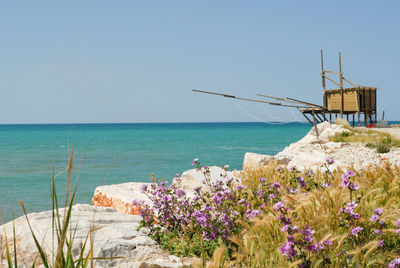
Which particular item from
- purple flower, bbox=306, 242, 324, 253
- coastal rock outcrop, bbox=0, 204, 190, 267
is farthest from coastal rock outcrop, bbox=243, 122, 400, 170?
purple flower, bbox=306, 242, 324, 253

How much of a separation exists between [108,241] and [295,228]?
206 centimetres

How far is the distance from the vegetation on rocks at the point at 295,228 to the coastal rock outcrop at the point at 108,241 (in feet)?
0.78

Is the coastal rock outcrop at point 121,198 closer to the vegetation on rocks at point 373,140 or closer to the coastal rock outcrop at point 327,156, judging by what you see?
the coastal rock outcrop at point 327,156

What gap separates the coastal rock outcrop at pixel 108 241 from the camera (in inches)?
156

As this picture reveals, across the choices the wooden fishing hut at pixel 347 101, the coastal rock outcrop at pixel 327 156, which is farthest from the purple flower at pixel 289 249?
the wooden fishing hut at pixel 347 101

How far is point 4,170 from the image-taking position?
20.5 metres

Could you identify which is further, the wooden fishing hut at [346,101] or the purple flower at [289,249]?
the wooden fishing hut at [346,101]

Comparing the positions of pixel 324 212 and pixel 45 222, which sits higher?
pixel 324 212

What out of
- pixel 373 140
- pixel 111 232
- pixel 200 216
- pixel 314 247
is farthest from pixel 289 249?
pixel 373 140

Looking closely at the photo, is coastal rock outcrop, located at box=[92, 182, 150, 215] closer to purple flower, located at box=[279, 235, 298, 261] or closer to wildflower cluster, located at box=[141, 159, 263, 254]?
wildflower cluster, located at box=[141, 159, 263, 254]

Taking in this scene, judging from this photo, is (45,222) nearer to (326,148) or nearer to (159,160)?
(326,148)

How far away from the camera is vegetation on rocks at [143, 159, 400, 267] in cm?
297

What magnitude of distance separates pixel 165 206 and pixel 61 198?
804 cm

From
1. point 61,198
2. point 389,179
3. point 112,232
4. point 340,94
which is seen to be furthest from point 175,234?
point 340,94
